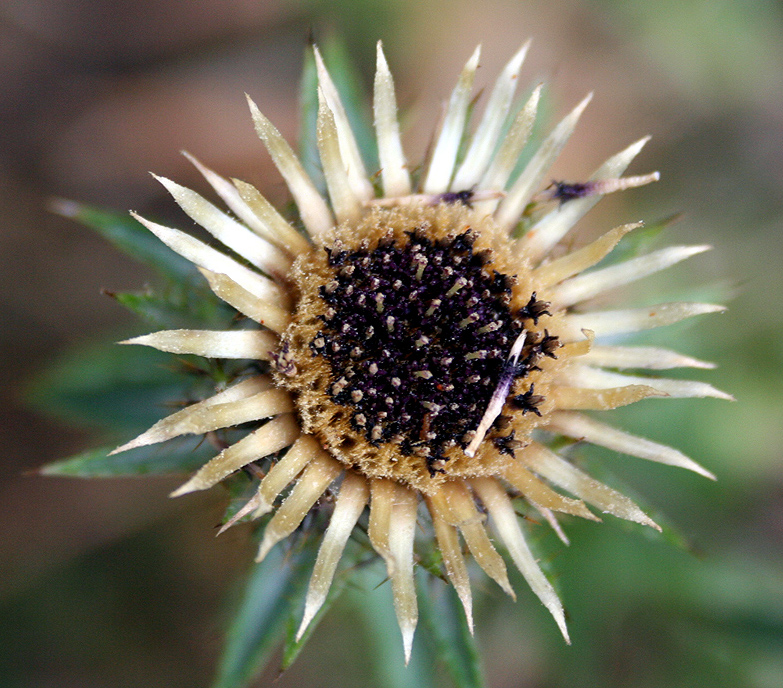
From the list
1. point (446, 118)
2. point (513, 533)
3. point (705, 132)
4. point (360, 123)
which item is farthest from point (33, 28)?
point (705, 132)

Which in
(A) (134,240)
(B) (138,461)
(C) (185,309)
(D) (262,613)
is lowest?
(D) (262,613)

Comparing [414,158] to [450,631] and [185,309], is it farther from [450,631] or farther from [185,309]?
Result: [450,631]

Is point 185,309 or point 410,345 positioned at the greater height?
point 185,309

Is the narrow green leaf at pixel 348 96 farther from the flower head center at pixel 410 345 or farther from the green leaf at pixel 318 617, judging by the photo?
the green leaf at pixel 318 617

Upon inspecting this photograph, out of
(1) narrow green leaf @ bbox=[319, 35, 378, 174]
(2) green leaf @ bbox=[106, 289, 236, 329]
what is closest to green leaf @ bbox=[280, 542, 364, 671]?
(2) green leaf @ bbox=[106, 289, 236, 329]

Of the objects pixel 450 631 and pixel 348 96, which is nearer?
pixel 450 631

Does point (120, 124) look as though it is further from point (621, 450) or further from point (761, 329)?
point (761, 329)


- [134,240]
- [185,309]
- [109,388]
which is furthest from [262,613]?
[134,240]
